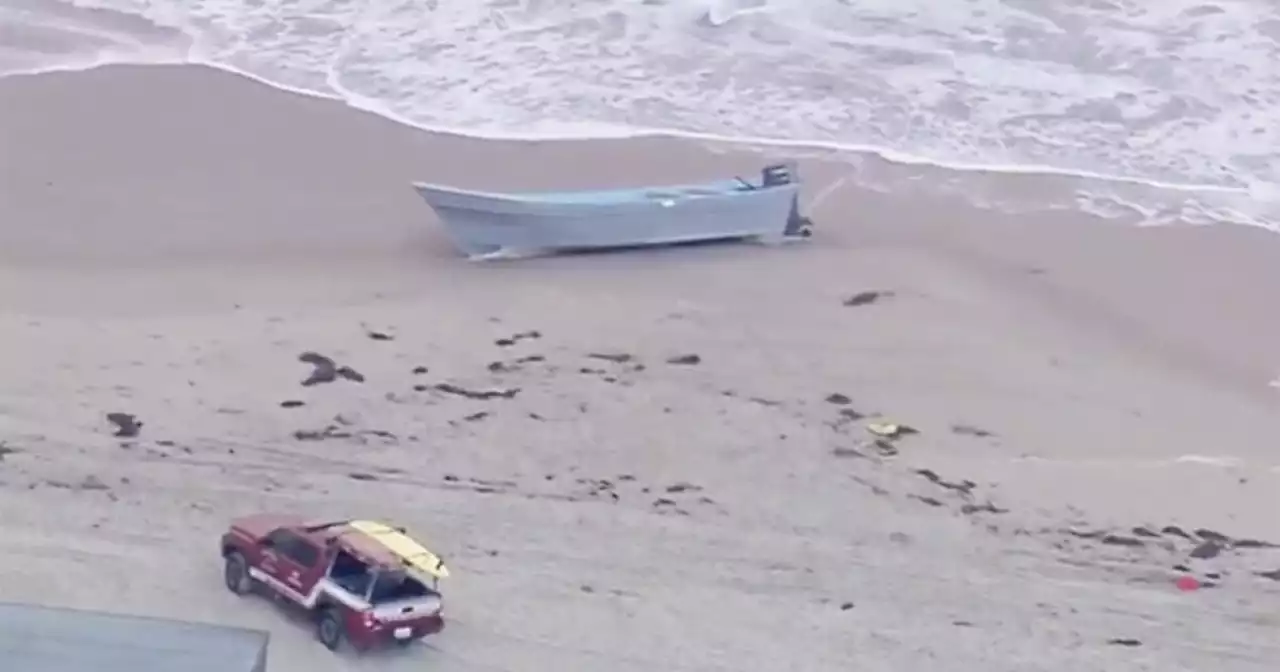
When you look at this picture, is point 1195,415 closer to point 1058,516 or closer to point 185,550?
point 1058,516

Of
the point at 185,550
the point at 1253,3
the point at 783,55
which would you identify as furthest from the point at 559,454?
the point at 1253,3

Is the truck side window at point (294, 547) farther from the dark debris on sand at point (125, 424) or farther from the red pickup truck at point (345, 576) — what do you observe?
the dark debris on sand at point (125, 424)

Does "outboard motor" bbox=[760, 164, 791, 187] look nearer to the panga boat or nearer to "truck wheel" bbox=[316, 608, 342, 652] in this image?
the panga boat

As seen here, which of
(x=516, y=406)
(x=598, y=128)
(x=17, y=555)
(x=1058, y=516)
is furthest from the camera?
(x=598, y=128)

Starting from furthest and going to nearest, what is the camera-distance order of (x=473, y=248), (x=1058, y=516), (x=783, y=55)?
(x=783, y=55)
(x=473, y=248)
(x=1058, y=516)

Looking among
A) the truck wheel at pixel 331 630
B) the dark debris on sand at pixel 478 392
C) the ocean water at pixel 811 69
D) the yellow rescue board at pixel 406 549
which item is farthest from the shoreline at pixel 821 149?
the truck wheel at pixel 331 630
